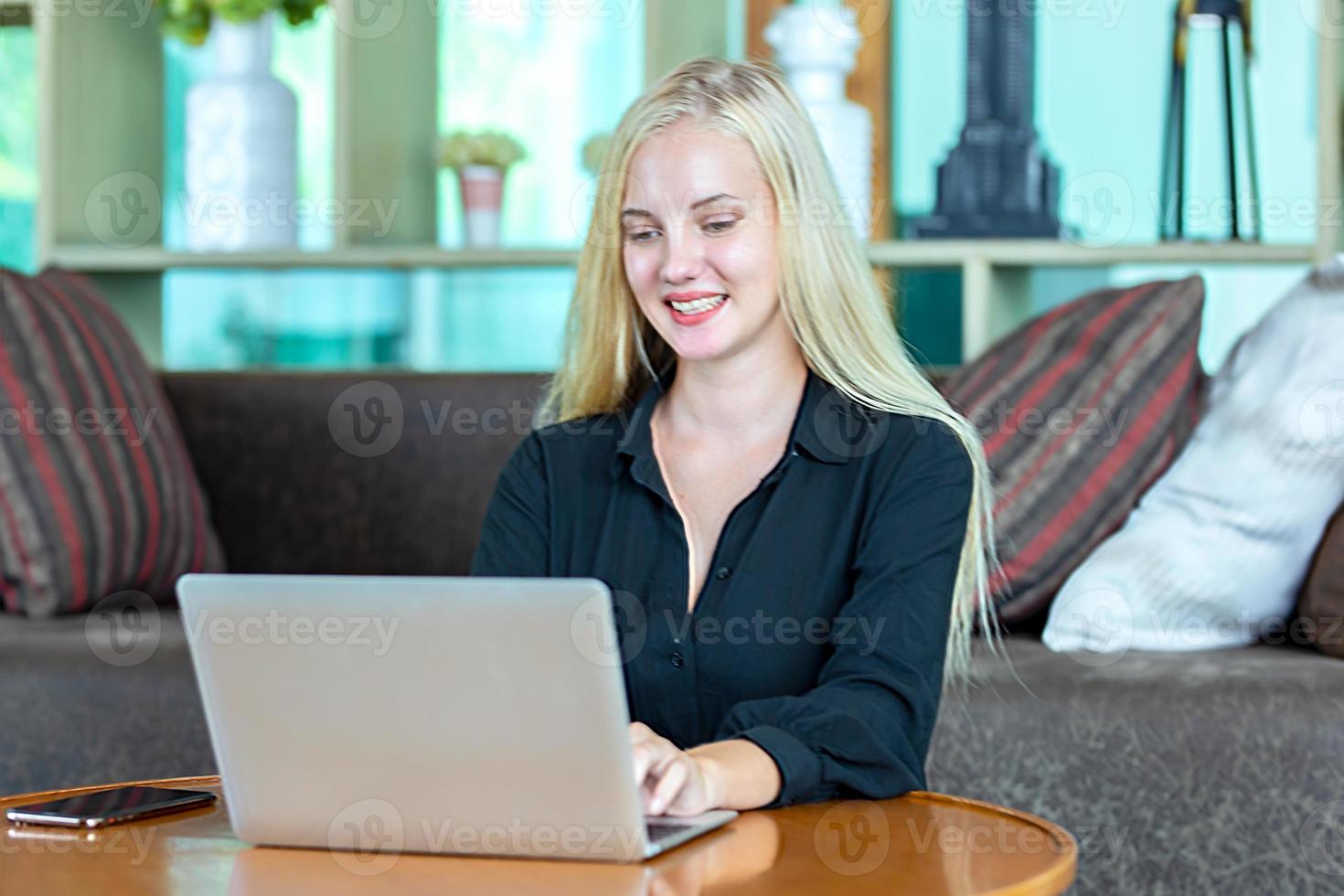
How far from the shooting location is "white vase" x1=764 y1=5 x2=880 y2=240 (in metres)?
2.84

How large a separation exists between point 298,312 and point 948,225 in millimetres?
1395

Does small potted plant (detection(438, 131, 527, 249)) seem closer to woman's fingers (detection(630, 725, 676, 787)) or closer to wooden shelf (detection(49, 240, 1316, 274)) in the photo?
wooden shelf (detection(49, 240, 1316, 274))

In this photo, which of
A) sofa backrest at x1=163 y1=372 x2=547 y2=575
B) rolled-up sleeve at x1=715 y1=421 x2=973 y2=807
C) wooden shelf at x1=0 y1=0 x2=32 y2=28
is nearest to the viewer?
rolled-up sleeve at x1=715 y1=421 x2=973 y2=807

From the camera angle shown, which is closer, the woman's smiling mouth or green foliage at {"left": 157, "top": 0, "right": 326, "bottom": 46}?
the woman's smiling mouth

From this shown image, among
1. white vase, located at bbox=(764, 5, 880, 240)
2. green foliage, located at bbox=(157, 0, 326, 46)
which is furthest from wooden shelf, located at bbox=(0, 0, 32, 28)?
white vase, located at bbox=(764, 5, 880, 240)

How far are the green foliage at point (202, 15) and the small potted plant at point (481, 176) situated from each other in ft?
1.15

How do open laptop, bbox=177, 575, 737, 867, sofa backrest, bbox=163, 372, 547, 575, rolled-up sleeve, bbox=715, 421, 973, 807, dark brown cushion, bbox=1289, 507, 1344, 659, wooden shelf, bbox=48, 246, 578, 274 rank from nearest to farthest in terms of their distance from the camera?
1. open laptop, bbox=177, 575, 737, 867
2. rolled-up sleeve, bbox=715, 421, 973, 807
3. dark brown cushion, bbox=1289, 507, 1344, 659
4. sofa backrest, bbox=163, 372, 547, 575
5. wooden shelf, bbox=48, 246, 578, 274

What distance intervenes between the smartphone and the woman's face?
615mm

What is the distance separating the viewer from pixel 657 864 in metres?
1.02

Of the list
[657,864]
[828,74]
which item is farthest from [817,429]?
[828,74]

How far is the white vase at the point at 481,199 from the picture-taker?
3109 mm

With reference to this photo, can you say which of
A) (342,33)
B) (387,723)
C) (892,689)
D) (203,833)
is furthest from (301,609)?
(342,33)

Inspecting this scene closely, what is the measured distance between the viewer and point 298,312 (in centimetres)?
353

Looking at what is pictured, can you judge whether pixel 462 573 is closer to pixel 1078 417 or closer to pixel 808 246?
pixel 1078 417
